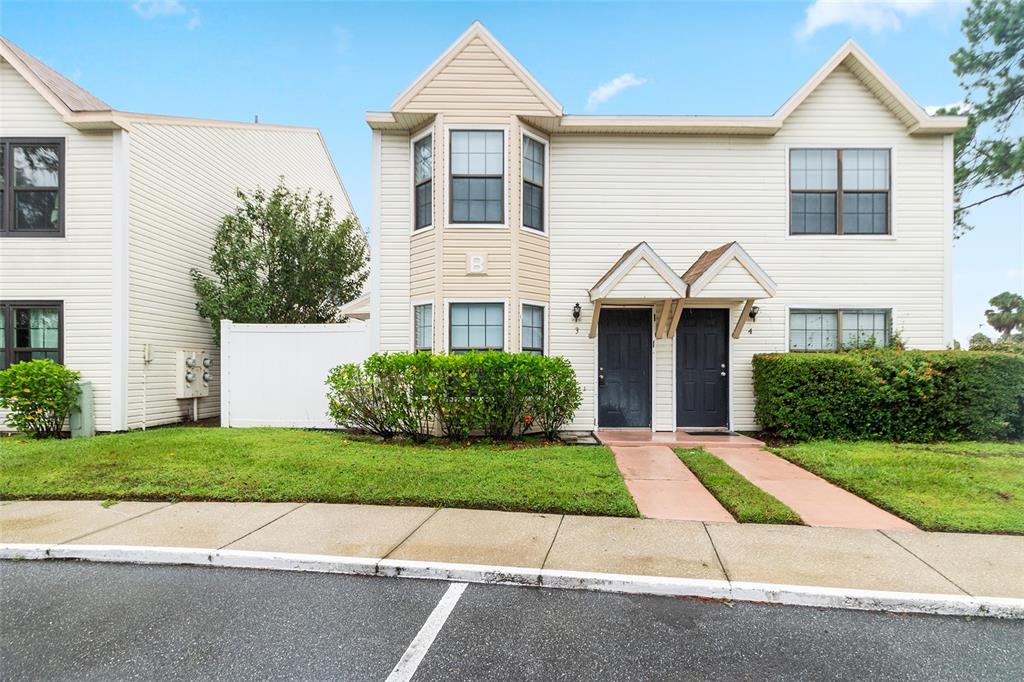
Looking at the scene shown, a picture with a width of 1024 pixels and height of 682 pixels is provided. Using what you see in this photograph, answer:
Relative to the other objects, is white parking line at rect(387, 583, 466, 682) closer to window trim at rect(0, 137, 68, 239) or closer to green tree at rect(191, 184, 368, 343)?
green tree at rect(191, 184, 368, 343)

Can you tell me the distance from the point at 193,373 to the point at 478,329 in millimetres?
6803

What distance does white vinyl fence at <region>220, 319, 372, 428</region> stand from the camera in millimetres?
9578

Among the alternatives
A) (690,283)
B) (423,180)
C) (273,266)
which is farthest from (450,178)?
(273,266)

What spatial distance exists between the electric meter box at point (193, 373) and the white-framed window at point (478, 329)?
246 inches

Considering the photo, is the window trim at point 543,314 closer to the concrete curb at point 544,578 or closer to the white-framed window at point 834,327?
the white-framed window at point 834,327

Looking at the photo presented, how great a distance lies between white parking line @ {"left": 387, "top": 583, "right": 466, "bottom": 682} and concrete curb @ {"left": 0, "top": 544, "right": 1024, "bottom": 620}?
0.22 metres

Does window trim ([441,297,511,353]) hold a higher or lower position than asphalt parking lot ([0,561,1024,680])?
higher

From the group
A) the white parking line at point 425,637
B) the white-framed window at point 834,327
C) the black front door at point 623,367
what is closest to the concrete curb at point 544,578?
the white parking line at point 425,637

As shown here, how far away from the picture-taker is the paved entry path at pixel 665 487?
4.98 metres

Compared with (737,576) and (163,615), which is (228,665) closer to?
(163,615)

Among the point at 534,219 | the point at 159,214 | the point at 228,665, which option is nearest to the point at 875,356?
the point at 534,219

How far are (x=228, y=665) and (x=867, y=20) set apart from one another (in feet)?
46.0

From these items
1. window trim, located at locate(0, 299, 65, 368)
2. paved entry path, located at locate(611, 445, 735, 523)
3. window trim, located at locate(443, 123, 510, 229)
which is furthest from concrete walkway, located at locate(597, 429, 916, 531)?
window trim, located at locate(0, 299, 65, 368)

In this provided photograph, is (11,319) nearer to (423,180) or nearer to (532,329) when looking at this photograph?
(423,180)
